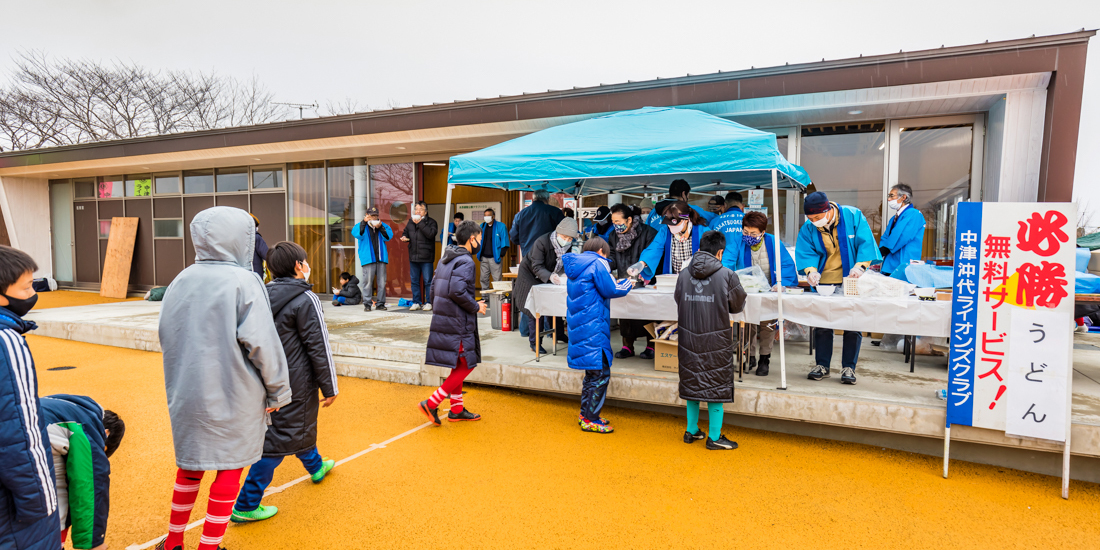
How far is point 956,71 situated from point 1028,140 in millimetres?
1062

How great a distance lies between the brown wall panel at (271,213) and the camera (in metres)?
11.2

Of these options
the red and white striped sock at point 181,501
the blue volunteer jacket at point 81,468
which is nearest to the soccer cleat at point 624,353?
the red and white striped sock at point 181,501

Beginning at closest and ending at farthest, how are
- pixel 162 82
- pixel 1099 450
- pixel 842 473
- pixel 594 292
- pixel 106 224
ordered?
pixel 1099 450, pixel 842 473, pixel 594 292, pixel 106 224, pixel 162 82

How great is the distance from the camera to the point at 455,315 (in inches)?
171

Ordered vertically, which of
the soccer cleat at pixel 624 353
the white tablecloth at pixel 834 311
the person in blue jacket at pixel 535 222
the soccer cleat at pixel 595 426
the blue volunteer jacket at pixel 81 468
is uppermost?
the person in blue jacket at pixel 535 222

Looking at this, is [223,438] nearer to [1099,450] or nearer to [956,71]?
[1099,450]

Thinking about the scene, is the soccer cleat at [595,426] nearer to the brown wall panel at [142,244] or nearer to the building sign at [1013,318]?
the building sign at [1013,318]

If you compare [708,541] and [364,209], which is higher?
[364,209]

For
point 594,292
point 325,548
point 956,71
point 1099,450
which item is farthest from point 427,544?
point 956,71

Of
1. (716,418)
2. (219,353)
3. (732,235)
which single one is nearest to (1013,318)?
Result: (716,418)

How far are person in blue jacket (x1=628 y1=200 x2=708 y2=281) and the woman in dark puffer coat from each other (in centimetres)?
134

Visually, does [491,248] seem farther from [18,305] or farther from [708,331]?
[18,305]

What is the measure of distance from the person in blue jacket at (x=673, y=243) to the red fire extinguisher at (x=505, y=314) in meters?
2.21

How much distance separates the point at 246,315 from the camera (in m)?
2.31
